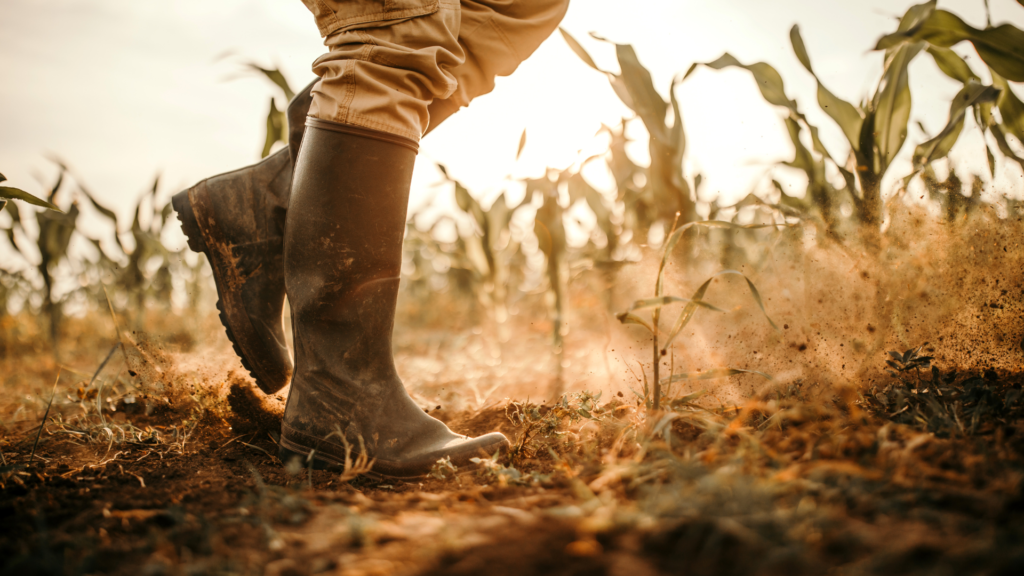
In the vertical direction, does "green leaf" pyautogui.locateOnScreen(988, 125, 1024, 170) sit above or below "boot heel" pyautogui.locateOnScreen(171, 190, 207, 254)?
above

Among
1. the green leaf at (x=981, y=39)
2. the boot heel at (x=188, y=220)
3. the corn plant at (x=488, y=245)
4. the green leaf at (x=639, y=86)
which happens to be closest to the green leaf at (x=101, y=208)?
the boot heel at (x=188, y=220)

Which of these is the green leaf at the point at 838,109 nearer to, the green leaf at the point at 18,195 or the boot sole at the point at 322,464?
the boot sole at the point at 322,464

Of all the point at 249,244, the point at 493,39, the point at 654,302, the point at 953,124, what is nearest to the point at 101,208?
the point at 249,244

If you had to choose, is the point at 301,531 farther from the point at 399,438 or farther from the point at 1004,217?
the point at 1004,217

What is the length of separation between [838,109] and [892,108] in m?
0.11

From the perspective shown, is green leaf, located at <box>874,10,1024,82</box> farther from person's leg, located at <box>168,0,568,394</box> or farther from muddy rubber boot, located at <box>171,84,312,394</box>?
muddy rubber boot, located at <box>171,84,312,394</box>

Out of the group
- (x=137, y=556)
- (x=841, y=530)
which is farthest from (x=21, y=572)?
(x=841, y=530)

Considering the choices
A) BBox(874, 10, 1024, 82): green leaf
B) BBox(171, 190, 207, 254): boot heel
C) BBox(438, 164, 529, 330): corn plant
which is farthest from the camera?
BBox(438, 164, 529, 330): corn plant

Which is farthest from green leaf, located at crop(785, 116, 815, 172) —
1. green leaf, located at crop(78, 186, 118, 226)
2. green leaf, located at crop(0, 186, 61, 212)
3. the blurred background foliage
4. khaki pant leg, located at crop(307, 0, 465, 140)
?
green leaf, located at crop(78, 186, 118, 226)

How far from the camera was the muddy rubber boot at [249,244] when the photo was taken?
1146 millimetres

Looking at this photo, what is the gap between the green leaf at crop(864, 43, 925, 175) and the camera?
1222mm

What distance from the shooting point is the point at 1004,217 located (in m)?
1.10

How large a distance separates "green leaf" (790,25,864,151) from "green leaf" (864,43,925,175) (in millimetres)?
41

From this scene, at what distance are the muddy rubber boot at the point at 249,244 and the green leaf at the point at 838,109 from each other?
1232 millimetres
